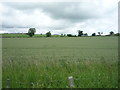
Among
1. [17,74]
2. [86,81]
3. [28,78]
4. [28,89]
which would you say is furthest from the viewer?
[17,74]

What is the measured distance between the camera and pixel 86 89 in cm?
534

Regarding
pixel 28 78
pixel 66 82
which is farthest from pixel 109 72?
pixel 28 78

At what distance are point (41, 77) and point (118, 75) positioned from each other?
111 inches

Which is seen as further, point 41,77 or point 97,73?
point 97,73

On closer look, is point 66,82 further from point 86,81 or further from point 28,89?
point 28,89

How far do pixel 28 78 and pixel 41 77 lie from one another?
45 centimetres

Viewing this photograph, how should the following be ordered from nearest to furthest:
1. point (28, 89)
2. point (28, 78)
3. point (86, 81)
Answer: point (28, 89) < point (86, 81) < point (28, 78)

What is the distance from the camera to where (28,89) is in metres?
5.33

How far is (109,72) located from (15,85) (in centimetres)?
354

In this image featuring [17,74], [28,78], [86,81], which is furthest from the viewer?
[17,74]

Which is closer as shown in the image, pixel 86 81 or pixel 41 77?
pixel 86 81

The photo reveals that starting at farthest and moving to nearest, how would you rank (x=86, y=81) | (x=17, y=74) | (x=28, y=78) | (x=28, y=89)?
(x=17, y=74) → (x=28, y=78) → (x=86, y=81) → (x=28, y=89)

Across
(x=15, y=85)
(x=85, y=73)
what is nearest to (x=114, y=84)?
(x=85, y=73)

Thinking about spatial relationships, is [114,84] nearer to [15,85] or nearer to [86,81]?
[86,81]
